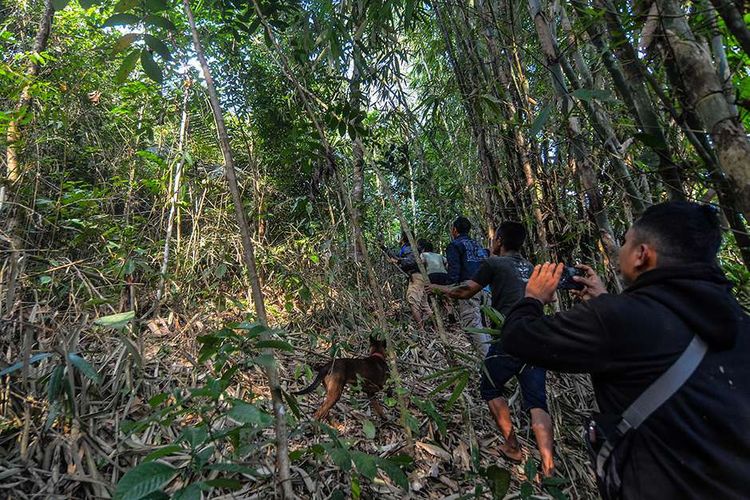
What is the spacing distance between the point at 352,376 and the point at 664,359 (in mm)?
2157

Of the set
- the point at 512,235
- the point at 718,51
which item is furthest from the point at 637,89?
the point at 512,235

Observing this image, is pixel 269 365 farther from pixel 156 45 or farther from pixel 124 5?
pixel 124 5

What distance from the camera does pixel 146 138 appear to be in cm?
469

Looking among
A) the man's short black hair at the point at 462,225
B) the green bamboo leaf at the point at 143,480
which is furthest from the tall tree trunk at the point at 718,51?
the man's short black hair at the point at 462,225

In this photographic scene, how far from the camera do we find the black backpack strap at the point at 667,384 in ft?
3.56

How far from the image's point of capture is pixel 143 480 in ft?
3.50

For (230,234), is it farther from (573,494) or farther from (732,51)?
(732,51)

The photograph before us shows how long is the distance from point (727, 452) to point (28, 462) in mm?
2831

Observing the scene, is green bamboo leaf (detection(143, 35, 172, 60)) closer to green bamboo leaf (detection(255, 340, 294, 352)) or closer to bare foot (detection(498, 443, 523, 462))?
green bamboo leaf (detection(255, 340, 294, 352))

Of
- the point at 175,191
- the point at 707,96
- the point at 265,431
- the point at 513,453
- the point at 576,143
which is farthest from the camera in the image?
the point at 175,191

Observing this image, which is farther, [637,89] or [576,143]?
[576,143]

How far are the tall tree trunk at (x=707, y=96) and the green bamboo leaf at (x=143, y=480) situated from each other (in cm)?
176

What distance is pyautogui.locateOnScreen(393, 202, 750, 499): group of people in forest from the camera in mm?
1048

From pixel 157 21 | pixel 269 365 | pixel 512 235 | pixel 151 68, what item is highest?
pixel 157 21
